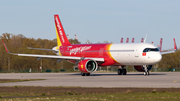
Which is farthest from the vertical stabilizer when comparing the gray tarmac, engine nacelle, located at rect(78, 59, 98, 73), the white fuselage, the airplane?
the gray tarmac

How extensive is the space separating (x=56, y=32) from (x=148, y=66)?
19.1 m

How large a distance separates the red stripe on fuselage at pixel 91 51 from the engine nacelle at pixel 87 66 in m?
2.22

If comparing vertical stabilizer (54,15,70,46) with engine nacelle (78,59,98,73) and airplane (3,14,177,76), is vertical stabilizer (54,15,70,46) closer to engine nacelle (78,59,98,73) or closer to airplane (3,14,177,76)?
airplane (3,14,177,76)

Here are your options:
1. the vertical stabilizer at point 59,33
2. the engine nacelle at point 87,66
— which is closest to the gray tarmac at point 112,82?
the engine nacelle at point 87,66

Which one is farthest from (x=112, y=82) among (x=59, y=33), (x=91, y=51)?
(x=59, y=33)

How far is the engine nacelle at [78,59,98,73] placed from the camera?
43.2m

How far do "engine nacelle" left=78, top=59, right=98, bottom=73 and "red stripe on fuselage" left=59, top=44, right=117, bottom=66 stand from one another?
2219 mm

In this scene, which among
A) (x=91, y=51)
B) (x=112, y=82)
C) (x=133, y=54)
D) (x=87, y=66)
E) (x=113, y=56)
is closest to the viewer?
(x=112, y=82)

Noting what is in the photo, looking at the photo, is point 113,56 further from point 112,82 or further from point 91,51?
point 112,82

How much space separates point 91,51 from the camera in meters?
48.4

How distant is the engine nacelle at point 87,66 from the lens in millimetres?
43188

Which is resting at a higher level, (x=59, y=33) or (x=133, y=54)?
(x=59, y=33)

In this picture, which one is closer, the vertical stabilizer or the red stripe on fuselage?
the red stripe on fuselage

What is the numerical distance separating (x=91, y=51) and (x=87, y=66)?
167 inches
